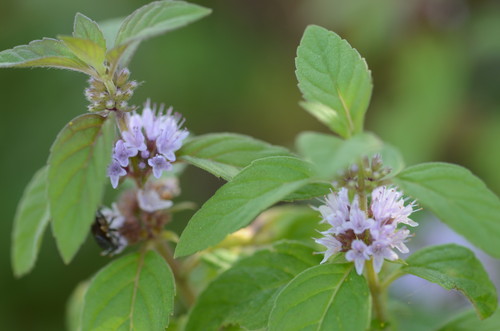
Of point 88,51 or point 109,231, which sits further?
point 109,231

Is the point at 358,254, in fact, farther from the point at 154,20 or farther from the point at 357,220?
the point at 154,20

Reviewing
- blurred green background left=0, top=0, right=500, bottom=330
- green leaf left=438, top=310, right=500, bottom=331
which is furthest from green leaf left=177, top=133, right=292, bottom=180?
blurred green background left=0, top=0, right=500, bottom=330

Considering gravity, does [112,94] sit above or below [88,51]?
below

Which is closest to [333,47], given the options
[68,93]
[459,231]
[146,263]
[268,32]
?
[459,231]

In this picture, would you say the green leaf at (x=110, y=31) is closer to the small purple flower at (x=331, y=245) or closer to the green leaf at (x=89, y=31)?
the green leaf at (x=89, y=31)

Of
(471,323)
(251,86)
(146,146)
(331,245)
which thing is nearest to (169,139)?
(146,146)

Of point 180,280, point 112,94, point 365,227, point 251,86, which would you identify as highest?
point 112,94

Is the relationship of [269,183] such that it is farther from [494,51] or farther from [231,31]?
[231,31]

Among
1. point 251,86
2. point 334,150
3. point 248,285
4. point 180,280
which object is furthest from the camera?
point 251,86
